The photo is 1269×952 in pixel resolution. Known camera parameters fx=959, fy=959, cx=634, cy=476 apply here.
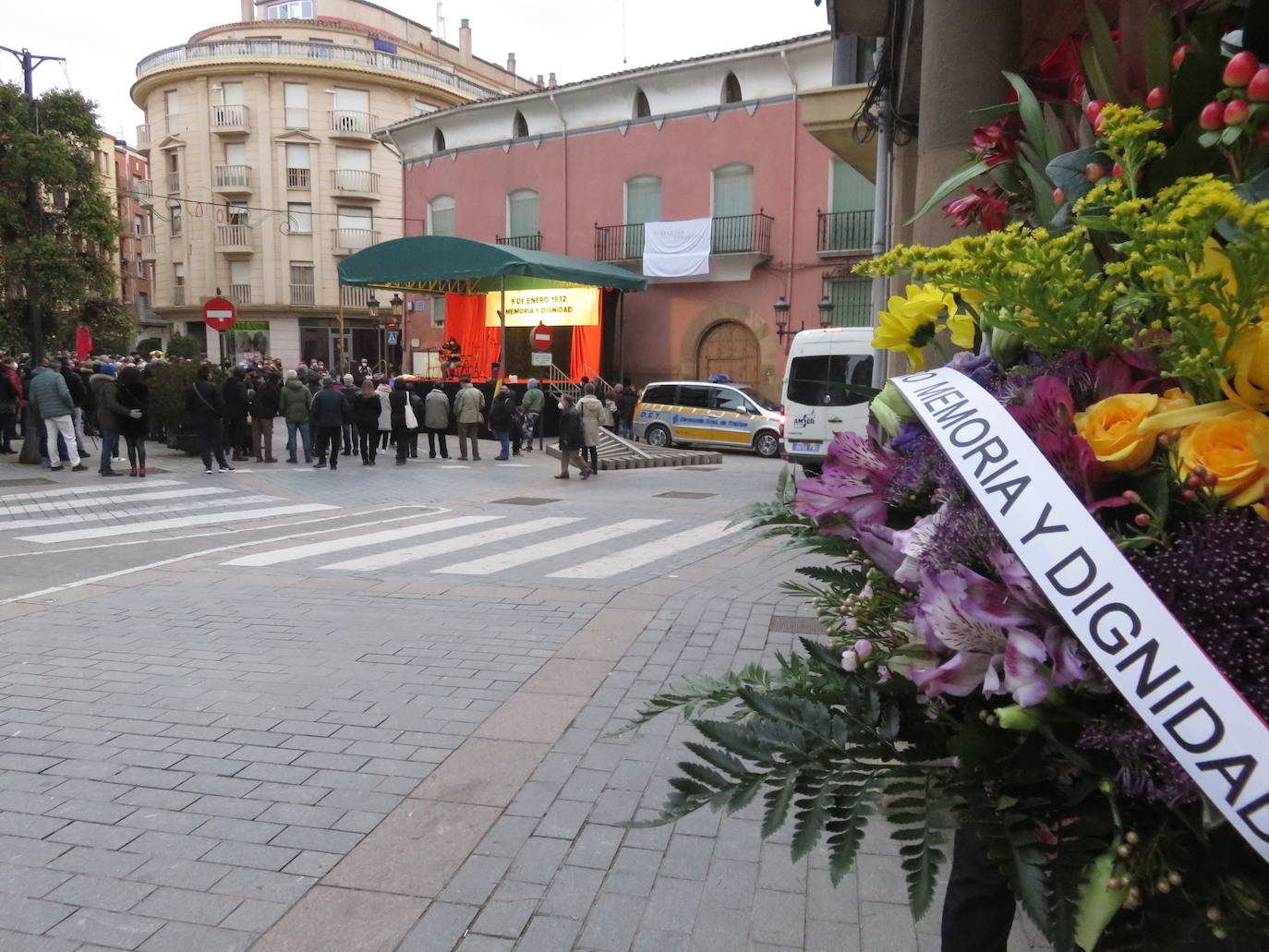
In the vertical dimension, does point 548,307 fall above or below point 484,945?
above

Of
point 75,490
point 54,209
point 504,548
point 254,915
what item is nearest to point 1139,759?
point 254,915

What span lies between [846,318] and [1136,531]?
996 inches

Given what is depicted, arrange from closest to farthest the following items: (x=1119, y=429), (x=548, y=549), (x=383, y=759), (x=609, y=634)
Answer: (x=1119, y=429)
(x=383, y=759)
(x=609, y=634)
(x=548, y=549)

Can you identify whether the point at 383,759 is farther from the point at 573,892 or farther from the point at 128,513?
the point at 128,513

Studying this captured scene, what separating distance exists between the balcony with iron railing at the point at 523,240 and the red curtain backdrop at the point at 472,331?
7.27 ft

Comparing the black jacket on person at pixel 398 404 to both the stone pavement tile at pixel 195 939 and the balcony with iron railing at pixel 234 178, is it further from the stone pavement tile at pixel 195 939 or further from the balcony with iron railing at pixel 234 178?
the balcony with iron railing at pixel 234 178

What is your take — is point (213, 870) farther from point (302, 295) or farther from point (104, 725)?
point (302, 295)

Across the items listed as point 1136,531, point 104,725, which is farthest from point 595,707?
point 1136,531

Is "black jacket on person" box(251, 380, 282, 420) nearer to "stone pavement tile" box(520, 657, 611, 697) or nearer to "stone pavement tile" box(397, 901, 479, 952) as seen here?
"stone pavement tile" box(520, 657, 611, 697)

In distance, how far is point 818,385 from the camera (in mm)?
15547

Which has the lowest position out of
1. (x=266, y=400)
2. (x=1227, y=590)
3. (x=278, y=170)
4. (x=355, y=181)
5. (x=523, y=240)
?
(x=266, y=400)

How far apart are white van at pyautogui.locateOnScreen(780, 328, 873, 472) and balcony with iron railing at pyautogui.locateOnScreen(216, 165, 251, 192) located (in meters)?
36.7

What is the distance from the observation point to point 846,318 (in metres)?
25.6

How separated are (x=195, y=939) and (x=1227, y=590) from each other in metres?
2.79
